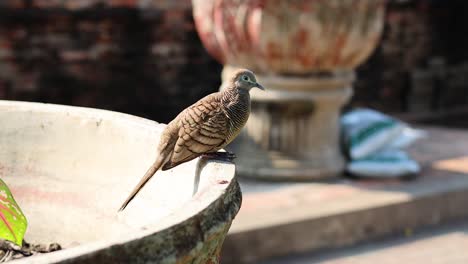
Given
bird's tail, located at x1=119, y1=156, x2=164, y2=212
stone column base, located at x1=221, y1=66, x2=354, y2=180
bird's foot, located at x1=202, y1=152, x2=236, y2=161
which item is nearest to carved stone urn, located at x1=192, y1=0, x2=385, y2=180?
stone column base, located at x1=221, y1=66, x2=354, y2=180

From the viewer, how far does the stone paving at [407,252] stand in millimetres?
3146

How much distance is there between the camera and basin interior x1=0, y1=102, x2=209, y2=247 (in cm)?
137

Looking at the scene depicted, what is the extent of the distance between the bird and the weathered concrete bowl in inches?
0.9

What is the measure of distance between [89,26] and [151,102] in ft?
2.24

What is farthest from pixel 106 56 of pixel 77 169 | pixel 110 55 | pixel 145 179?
pixel 145 179

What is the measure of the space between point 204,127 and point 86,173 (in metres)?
0.32

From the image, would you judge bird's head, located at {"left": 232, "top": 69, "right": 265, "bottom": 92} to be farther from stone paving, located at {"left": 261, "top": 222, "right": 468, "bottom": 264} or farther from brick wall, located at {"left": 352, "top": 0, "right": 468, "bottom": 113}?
brick wall, located at {"left": 352, "top": 0, "right": 468, "bottom": 113}

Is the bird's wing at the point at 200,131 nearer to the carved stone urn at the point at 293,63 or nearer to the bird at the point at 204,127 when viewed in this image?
the bird at the point at 204,127

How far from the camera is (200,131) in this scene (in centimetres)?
161

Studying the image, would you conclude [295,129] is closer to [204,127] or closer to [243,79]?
[243,79]

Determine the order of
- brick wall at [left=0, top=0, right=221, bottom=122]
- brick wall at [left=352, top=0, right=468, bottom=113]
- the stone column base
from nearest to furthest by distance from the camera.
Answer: the stone column base < brick wall at [left=0, top=0, right=221, bottom=122] < brick wall at [left=352, top=0, right=468, bottom=113]

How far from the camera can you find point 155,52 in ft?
15.9

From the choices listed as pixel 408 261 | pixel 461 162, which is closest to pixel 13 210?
pixel 408 261

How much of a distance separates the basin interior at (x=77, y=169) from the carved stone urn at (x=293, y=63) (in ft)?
6.78
